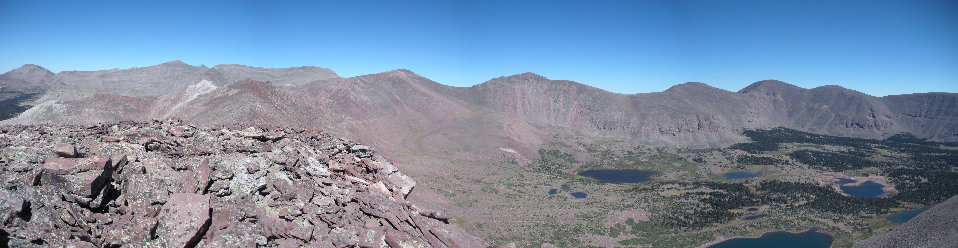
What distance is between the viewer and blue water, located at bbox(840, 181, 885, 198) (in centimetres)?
8369

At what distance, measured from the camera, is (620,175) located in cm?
9462

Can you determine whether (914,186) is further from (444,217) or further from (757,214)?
(444,217)

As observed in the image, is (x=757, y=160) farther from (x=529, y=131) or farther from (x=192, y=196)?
(x=192, y=196)

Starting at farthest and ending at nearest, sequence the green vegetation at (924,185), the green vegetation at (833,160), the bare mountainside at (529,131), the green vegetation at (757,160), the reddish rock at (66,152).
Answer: the green vegetation at (757,160) < the green vegetation at (833,160) < the green vegetation at (924,185) < the bare mountainside at (529,131) < the reddish rock at (66,152)

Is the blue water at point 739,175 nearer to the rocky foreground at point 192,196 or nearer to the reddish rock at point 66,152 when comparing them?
the rocky foreground at point 192,196

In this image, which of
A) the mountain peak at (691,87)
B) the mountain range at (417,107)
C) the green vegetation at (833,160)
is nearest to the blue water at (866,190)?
the green vegetation at (833,160)

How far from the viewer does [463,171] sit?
7300 cm

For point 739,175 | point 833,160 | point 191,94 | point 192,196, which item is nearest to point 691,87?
point 833,160

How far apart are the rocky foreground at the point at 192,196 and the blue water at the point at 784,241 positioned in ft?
160

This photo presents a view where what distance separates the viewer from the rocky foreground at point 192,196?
9.49 metres

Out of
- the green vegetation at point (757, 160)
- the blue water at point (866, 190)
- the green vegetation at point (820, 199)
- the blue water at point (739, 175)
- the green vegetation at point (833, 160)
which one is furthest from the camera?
the green vegetation at point (757, 160)

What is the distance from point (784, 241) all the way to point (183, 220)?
65.3m

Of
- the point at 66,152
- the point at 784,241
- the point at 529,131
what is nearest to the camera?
the point at 66,152

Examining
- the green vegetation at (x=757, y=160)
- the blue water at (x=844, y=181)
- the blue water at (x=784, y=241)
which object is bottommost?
the blue water at (x=784, y=241)
